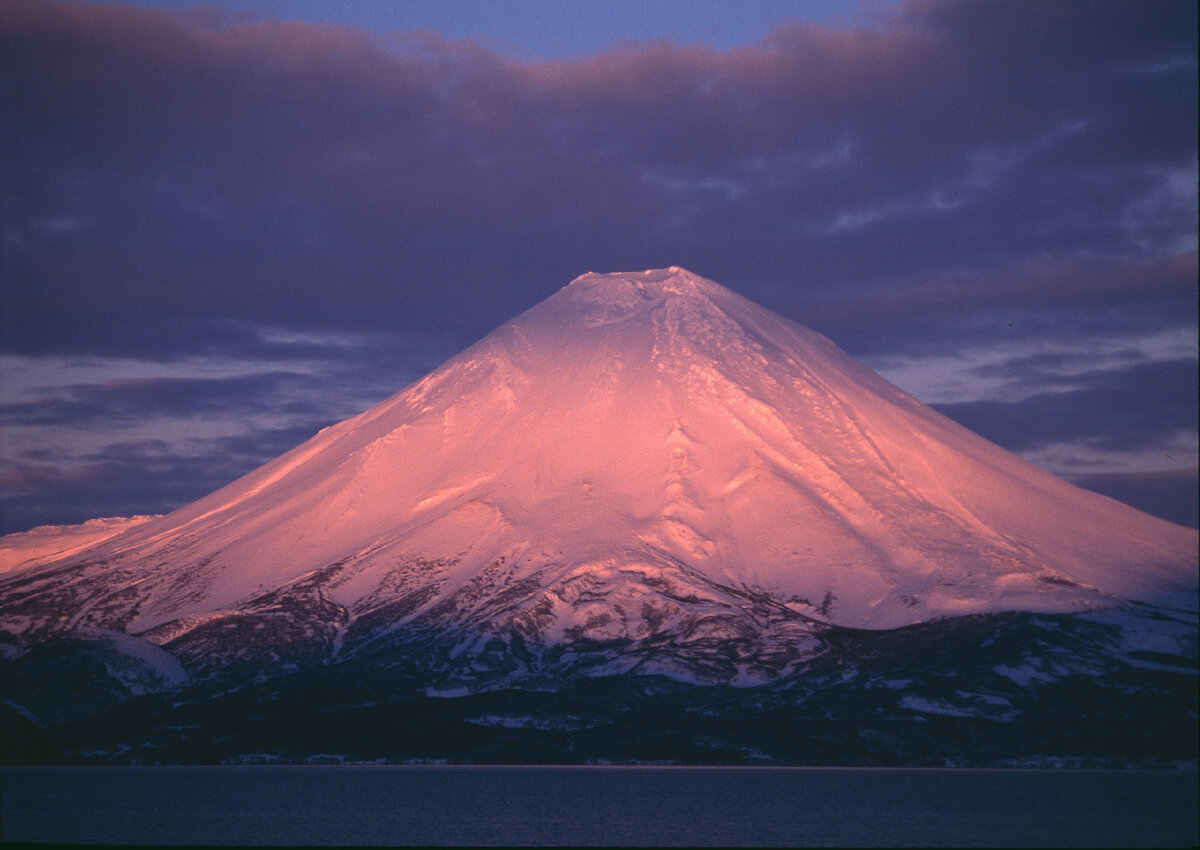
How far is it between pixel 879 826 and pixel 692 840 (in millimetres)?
22729

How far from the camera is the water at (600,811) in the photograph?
118 m

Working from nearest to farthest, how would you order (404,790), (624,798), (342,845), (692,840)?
(342,845)
(692,840)
(624,798)
(404,790)

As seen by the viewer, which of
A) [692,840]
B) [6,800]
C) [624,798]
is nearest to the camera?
[692,840]

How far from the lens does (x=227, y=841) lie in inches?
4365

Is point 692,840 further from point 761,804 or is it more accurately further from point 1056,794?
point 1056,794

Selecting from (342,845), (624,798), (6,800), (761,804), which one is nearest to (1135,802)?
(761,804)

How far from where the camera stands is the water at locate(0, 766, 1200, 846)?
11788cm

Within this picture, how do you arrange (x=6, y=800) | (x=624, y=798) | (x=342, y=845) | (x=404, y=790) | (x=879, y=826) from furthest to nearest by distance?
(x=404, y=790) → (x=624, y=798) → (x=6, y=800) → (x=879, y=826) → (x=342, y=845)

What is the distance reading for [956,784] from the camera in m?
186

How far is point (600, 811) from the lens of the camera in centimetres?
14375

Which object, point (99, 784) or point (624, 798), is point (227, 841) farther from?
point (99, 784)

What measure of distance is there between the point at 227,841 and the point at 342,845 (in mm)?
9239

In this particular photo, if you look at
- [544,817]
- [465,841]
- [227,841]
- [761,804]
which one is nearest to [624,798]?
[761,804]

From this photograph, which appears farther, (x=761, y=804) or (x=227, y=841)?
(x=761, y=804)
